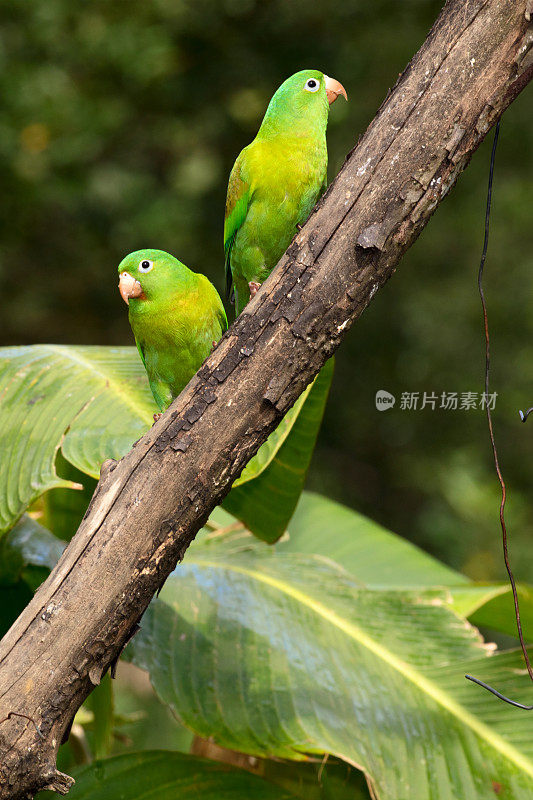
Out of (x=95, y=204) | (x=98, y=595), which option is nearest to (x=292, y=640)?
(x=98, y=595)

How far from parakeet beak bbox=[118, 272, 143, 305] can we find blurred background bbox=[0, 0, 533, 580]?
9.80 feet

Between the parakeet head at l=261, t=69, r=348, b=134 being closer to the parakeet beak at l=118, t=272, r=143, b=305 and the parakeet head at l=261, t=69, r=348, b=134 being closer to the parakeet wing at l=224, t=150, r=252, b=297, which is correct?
the parakeet wing at l=224, t=150, r=252, b=297

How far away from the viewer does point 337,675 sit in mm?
2096

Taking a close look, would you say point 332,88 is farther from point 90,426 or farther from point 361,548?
point 361,548

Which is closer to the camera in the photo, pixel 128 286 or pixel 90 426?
pixel 128 286

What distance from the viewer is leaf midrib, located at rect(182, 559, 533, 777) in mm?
1934

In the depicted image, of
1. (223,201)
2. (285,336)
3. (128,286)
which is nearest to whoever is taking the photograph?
(285,336)

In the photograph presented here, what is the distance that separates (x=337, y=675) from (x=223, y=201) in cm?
362

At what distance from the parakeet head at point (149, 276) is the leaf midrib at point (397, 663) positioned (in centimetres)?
95

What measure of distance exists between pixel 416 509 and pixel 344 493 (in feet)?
1.81

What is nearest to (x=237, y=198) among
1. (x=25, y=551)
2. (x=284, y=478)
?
(x=284, y=478)

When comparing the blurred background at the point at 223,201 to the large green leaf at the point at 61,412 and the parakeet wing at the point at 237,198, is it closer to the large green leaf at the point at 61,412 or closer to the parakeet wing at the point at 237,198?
the large green leaf at the point at 61,412

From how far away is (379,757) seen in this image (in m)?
1.93

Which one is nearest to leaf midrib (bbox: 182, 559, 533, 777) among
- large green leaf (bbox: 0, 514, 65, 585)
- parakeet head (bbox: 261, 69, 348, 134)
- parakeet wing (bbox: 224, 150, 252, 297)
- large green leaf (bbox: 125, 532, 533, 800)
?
large green leaf (bbox: 125, 532, 533, 800)
